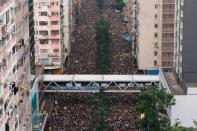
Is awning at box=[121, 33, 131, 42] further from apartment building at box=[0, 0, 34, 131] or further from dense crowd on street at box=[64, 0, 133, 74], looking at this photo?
apartment building at box=[0, 0, 34, 131]

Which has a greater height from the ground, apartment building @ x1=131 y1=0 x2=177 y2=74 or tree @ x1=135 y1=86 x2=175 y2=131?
apartment building @ x1=131 y1=0 x2=177 y2=74

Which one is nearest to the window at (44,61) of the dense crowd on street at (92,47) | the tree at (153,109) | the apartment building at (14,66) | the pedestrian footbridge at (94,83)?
the dense crowd on street at (92,47)

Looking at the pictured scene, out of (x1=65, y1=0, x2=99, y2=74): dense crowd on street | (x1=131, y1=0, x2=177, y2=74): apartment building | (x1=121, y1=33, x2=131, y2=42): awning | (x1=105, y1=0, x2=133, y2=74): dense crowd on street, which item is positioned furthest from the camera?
(x1=121, y1=33, x2=131, y2=42): awning

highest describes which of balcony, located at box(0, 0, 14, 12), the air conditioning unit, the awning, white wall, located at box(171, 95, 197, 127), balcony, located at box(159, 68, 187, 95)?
balcony, located at box(0, 0, 14, 12)

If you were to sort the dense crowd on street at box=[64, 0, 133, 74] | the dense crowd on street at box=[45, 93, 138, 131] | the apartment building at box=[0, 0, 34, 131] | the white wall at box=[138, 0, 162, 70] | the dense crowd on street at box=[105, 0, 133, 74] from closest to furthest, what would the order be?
1. the apartment building at box=[0, 0, 34, 131]
2. the dense crowd on street at box=[45, 93, 138, 131]
3. the white wall at box=[138, 0, 162, 70]
4. the dense crowd on street at box=[105, 0, 133, 74]
5. the dense crowd on street at box=[64, 0, 133, 74]

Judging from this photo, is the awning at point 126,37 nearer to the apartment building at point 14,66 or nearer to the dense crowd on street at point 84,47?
the dense crowd on street at point 84,47

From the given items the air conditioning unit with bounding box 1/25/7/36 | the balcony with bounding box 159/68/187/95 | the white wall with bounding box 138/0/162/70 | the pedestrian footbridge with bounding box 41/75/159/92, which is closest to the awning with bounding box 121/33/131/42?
the white wall with bounding box 138/0/162/70
